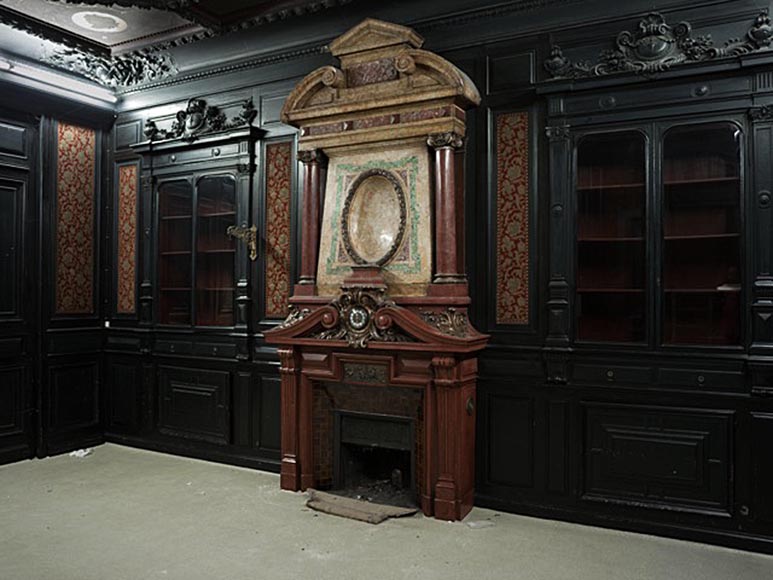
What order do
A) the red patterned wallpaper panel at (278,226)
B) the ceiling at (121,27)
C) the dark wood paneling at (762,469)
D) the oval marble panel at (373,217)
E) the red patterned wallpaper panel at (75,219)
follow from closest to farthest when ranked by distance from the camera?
the dark wood paneling at (762,469), the oval marble panel at (373,217), the ceiling at (121,27), the red patterned wallpaper panel at (278,226), the red patterned wallpaper panel at (75,219)

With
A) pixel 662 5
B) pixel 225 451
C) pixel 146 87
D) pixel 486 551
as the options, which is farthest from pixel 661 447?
pixel 146 87

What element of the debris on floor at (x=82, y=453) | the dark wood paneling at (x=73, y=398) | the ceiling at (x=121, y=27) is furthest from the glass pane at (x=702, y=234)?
the dark wood paneling at (x=73, y=398)

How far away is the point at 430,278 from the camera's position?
415 cm

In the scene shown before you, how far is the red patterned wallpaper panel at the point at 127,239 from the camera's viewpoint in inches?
234

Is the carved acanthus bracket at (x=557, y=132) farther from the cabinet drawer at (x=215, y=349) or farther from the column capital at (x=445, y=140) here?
the cabinet drawer at (x=215, y=349)

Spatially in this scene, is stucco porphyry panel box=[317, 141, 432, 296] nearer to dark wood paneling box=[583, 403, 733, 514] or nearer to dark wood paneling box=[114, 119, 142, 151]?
dark wood paneling box=[583, 403, 733, 514]

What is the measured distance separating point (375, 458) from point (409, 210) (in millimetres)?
1796

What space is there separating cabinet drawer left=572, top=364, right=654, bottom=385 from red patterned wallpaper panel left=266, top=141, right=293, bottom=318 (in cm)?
230

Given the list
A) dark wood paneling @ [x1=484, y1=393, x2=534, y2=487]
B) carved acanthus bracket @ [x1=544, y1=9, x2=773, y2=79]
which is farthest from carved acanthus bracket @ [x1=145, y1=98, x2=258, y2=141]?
dark wood paneling @ [x1=484, y1=393, x2=534, y2=487]

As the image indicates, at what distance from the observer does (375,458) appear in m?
4.61

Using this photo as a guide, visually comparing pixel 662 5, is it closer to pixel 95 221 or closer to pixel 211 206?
pixel 211 206

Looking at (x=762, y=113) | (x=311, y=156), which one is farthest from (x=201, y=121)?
(x=762, y=113)

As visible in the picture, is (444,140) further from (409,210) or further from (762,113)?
(762,113)

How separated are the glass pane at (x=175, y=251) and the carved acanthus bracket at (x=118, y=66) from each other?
993 mm
